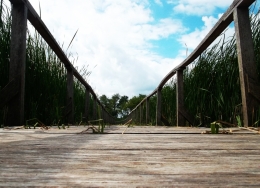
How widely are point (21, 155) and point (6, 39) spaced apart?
71.9 inches

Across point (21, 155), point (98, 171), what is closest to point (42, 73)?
point (21, 155)

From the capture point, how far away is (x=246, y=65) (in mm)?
1685

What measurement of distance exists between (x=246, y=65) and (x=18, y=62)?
5.16 feet

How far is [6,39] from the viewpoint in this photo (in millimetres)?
2219

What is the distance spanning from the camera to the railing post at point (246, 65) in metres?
1.65

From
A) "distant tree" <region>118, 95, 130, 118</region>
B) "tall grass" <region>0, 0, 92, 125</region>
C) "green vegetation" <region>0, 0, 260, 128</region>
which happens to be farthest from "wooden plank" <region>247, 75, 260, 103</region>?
"distant tree" <region>118, 95, 130, 118</region>

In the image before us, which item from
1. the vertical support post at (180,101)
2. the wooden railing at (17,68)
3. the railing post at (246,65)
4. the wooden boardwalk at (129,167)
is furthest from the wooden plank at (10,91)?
the vertical support post at (180,101)

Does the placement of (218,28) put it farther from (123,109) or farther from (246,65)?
(123,109)

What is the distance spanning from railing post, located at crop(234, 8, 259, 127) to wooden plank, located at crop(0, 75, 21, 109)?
5.00 feet

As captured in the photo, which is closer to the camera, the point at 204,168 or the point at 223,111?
the point at 204,168

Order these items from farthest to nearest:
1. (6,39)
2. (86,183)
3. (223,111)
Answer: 1. (223,111)
2. (6,39)
3. (86,183)

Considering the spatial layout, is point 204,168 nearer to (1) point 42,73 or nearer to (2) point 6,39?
(2) point 6,39

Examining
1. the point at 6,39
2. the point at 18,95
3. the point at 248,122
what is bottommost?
the point at 248,122

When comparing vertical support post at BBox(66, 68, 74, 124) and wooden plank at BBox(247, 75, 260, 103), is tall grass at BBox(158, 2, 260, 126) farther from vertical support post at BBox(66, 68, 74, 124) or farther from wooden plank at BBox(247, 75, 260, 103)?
vertical support post at BBox(66, 68, 74, 124)
